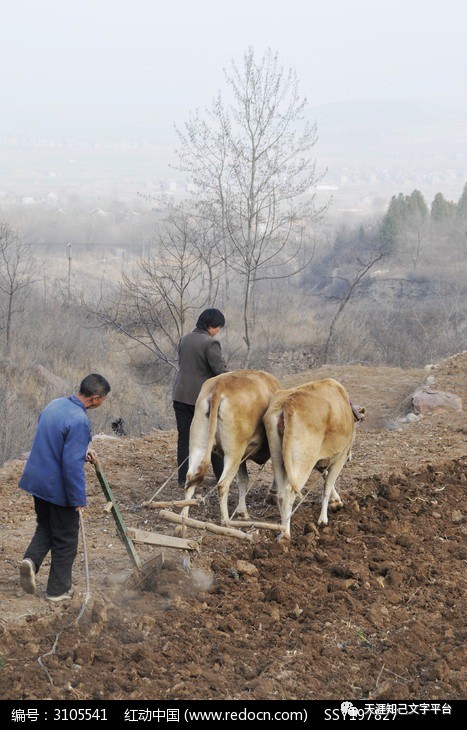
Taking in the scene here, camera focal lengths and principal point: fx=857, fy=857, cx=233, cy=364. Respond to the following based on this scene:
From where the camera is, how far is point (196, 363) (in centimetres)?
925

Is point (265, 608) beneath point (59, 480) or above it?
beneath

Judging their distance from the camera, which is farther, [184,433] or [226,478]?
[184,433]

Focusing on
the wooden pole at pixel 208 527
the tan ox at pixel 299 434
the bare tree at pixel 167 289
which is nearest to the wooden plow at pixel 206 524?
the wooden pole at pixel 208 527

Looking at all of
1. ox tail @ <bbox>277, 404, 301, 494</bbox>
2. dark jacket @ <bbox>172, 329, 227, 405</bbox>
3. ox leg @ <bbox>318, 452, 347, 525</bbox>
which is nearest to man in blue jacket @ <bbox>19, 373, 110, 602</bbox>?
ox tail @ <bbox>277, 404, 301, 494</bbox>

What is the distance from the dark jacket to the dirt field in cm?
122

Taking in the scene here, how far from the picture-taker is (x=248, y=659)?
18.7ft

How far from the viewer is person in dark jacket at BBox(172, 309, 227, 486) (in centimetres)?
911

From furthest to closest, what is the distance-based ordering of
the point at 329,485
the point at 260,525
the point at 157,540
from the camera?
the point at 329,485 < the point at 260,525 < the point at 157,540

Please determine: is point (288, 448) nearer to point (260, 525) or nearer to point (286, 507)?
point (286, 507)

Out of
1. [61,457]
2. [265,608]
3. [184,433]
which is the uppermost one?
[61,457]

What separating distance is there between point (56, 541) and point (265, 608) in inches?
66.6

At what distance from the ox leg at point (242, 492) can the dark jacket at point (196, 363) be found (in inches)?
38.4

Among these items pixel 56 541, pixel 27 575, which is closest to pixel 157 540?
pixel 56 541
